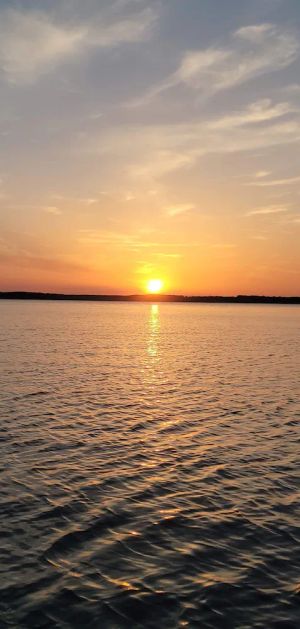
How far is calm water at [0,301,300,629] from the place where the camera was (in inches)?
487

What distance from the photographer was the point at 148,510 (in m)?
17.9

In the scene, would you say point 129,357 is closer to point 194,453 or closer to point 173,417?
point 173,417

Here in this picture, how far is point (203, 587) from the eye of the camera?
43.2 ft

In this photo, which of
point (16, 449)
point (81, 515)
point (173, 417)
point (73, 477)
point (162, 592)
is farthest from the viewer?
point (173, 417)

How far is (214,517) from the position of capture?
17.3 m

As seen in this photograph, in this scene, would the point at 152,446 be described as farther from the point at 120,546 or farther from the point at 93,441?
the point at 120,546

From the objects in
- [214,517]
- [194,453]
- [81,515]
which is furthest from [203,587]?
[194,453]

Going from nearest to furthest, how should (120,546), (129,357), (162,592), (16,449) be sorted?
(162,592)
(120,546)
(16,449)
(129,357)

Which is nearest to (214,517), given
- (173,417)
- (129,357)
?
(173,417)

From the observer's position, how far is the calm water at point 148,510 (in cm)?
1237

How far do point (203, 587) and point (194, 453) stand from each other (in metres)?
11.4

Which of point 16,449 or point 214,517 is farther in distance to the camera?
point 16,449

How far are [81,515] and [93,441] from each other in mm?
8745

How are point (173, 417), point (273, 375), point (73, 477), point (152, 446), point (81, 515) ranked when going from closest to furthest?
point (81, 515), point (73, 477), point (152, 446), point (173, 417), point (273, 375)
